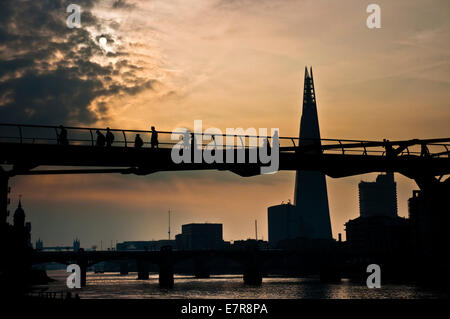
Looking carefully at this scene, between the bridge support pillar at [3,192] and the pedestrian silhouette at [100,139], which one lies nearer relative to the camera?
the bridge support pillar at [3,192]

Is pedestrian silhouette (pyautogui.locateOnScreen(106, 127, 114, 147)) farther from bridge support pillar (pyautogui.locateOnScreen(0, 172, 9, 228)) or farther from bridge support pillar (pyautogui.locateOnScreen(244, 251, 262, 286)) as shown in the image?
bridge support pillar (pyautogui.locateOnScreen(244, 251, 262, 286))

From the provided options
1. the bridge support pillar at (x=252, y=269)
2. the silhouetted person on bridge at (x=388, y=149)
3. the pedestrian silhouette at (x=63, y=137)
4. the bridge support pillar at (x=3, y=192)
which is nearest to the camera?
the bridge support pillar at (x=3, y=192)

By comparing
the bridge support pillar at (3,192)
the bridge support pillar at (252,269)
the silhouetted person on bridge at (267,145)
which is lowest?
the bridge support pillar at (252,269)

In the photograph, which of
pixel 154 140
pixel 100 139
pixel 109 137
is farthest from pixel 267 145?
pixel 100 139

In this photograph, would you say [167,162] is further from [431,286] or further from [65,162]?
[431,286]

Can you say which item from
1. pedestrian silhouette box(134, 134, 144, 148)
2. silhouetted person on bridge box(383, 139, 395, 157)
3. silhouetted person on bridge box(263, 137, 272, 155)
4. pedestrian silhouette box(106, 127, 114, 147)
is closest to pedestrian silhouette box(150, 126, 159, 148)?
pedestrian silhouette box(134, 134, 144, 148)

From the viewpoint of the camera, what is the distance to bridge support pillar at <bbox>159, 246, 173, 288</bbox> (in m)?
184

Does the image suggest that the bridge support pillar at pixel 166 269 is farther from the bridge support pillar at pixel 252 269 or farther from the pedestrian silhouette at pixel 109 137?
the pedestrian silhouette at pixel 109 137

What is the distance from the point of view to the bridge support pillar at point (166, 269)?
184m

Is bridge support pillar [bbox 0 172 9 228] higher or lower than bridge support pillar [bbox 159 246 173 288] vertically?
higher

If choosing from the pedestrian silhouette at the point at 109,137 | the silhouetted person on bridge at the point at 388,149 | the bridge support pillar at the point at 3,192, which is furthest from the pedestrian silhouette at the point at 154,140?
the silhouetted person on bridge at the point at 388,149

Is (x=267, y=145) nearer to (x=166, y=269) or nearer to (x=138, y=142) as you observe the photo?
(x=138, y=142)
